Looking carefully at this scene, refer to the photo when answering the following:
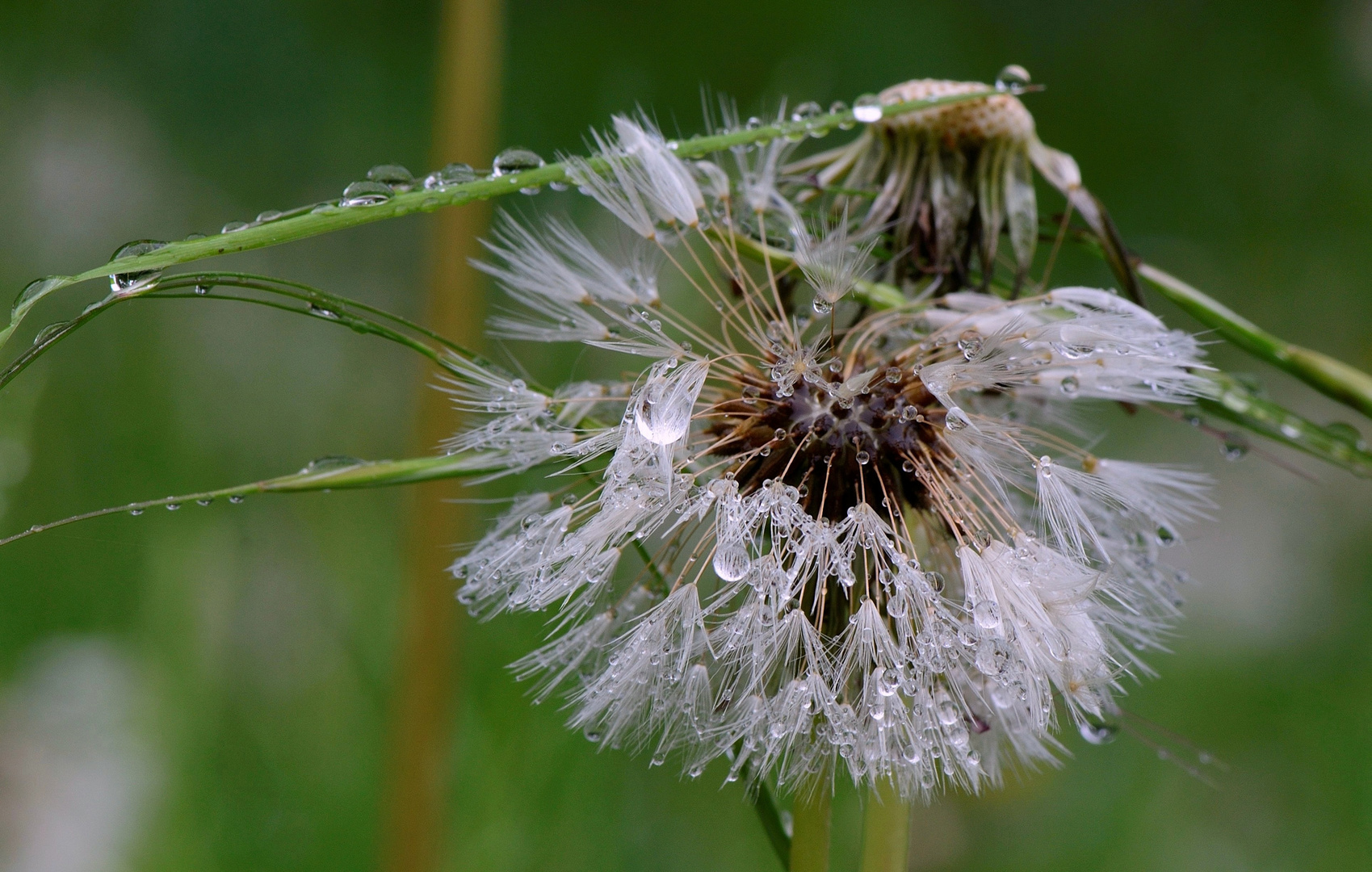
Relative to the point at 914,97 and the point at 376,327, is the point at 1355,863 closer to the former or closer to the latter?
the point at 914,97

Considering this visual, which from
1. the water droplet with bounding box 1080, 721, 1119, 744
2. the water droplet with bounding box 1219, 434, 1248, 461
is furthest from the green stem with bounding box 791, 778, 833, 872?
the water droplet with bounding box 1219, 434, 1248, 461

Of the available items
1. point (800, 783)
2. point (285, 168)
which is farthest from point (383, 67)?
point (800, 783)

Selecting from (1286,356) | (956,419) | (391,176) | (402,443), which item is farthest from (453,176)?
(402,443)

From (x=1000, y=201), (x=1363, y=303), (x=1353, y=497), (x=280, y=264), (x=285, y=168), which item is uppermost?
(x=285, y=168)

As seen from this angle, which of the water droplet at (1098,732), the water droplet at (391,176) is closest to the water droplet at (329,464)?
the water droplet at (391,176)

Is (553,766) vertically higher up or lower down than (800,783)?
lower down

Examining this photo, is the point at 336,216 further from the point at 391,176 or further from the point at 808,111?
the point at 808,111

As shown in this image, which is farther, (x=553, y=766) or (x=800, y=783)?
(x=553, y=766)
